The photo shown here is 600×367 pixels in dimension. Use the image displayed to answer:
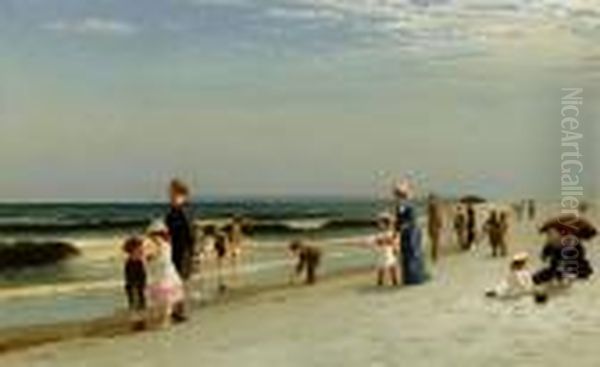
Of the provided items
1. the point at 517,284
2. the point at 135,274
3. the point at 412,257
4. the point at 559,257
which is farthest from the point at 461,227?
the point at 135,274

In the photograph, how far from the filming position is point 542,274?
80.3 ft

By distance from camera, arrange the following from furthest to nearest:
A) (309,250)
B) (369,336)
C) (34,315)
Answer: (309,250)
(34,315)
(369,336)

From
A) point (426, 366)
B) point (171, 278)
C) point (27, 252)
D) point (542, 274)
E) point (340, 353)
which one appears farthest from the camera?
point (27, 252)

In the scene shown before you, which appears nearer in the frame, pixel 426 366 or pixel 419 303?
pixel 426 366

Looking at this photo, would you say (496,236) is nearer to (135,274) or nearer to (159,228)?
(135,274)

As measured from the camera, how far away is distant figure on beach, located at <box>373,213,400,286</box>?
2725 cm

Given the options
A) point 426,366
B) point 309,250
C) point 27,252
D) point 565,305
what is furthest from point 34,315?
point 27,252

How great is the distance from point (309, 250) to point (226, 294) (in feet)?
17.4

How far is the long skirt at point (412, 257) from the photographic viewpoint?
26203mm

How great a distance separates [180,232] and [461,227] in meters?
27.8

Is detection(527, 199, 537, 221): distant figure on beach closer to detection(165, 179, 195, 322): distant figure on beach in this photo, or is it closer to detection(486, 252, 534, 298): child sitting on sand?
detection(486, 252, 534, 298): child sitting on sand

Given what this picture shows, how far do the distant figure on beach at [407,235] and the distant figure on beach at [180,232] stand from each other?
541cm

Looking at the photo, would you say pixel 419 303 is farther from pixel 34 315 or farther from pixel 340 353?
pixel 34 315

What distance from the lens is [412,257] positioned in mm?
26719
